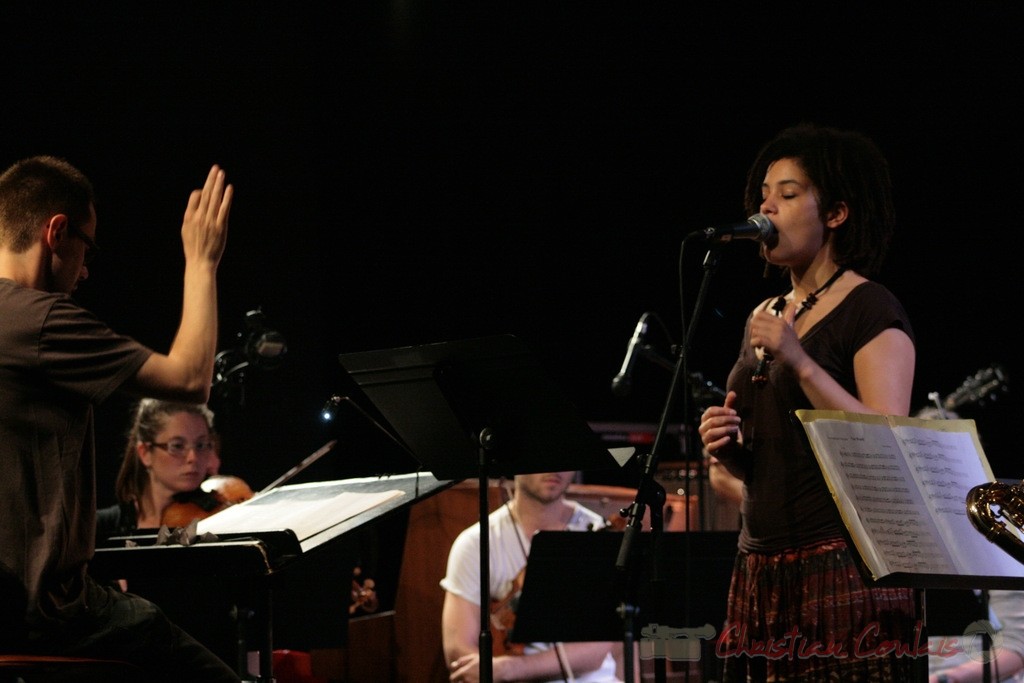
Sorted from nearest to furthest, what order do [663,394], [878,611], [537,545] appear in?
[878,611] < [537,545] < [663,394]

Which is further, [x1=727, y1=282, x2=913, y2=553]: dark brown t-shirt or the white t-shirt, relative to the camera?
the white t-shirt

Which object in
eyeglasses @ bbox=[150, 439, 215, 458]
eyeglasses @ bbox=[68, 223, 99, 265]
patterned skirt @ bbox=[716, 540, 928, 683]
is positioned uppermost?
eyeglasses @ bbox=[68, 223, 99, 265]

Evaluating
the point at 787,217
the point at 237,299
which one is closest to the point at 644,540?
the point at 787,217

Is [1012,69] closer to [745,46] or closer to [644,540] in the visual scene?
[745,46]

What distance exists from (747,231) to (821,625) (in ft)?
3.24

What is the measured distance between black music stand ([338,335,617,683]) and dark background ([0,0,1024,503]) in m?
2.92

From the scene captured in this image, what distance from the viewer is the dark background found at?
591 centimetres

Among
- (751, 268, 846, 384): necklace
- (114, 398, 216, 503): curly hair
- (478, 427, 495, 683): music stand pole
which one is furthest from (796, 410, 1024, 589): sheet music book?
(114, 398, 216, 503): curly hair

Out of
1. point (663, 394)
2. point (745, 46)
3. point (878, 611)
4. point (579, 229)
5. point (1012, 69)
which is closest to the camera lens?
point (878, 611)

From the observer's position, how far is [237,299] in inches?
246

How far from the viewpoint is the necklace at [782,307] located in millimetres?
2684

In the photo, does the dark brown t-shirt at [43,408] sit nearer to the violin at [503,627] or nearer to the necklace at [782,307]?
the necklace at [782,307]

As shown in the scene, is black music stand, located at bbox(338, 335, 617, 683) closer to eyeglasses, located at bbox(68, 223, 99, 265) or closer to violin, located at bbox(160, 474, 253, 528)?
eyeglasses, located at bbox(68, 223, 99, 265)

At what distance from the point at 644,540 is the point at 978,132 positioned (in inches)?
149
